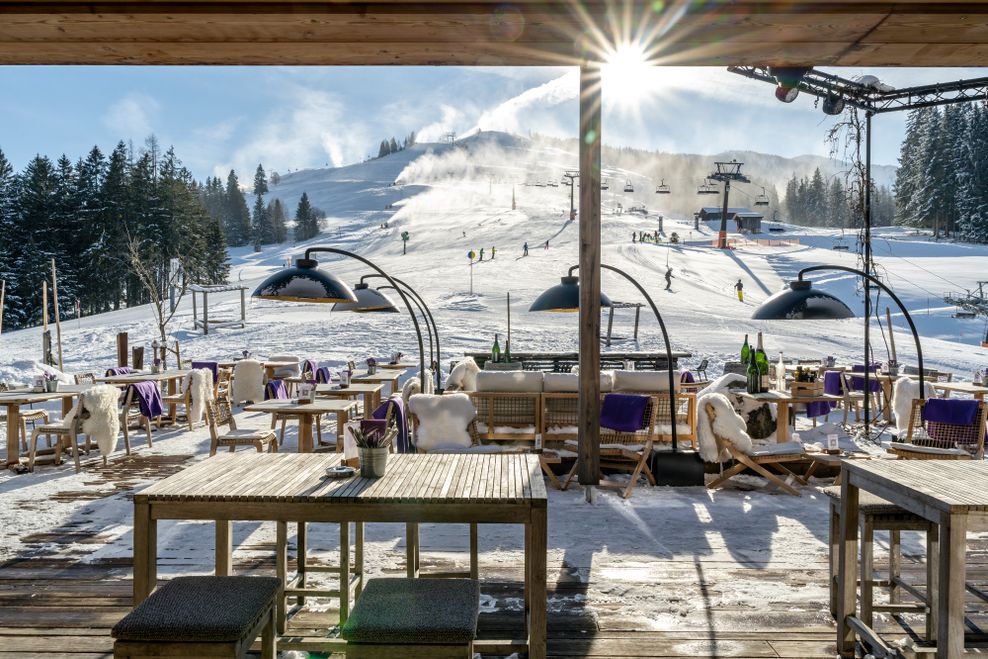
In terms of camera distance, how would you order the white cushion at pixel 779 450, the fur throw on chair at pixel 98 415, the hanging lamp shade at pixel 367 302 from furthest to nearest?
the fur throw on chair at pixel 98 415
the hanging lamp shade at pixel 367 302
the white cushion at pixel 779 450

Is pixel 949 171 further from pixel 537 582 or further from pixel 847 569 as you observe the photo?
pixel 537 582

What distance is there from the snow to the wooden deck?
39 millimetres

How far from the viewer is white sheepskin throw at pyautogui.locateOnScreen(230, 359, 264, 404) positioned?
1083cm

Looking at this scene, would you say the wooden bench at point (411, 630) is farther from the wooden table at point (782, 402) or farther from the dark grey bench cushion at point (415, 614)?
the wooden table at point (782, 402)

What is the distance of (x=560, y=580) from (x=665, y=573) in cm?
65

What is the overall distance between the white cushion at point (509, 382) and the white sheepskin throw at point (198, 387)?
12.5ft

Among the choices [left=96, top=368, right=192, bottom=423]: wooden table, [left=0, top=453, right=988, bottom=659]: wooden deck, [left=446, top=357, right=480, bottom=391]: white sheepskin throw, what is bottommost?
[left=0, top=453, right=988, bottom=659]: wooden deck

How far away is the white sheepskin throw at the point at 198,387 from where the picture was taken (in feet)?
30.1

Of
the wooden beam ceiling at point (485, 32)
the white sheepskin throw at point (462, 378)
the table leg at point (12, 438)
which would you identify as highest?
the wooden beam ceiling at point (485, 32)

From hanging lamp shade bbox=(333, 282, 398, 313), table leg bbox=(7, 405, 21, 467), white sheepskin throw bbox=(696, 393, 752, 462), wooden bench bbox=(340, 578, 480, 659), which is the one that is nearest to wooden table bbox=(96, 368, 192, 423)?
table leg bbox=(7, 405, 21, 467)

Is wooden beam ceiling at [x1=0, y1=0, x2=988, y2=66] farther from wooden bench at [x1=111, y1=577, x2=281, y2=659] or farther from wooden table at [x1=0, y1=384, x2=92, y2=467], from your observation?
wooden table at [x1=0, y1=384, x2=92, y2=467]

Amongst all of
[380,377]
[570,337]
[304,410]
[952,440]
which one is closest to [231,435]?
[304,410]

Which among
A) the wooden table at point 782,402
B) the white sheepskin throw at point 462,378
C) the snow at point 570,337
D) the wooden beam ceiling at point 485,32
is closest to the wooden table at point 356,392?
the white sheepskin throw at point 462,378

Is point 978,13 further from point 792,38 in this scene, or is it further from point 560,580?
point 560,580
